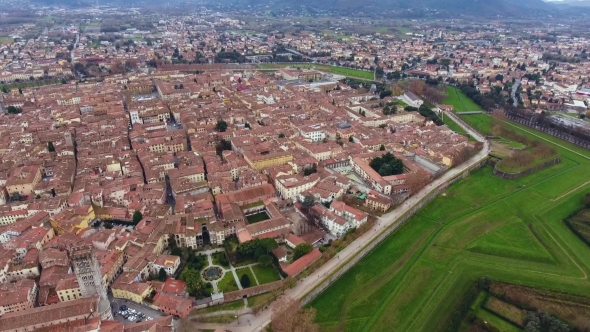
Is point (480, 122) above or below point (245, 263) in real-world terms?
above

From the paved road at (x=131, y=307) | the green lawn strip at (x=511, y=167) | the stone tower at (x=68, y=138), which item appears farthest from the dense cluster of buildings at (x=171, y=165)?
the green lawn strip at (x=511, y=167)

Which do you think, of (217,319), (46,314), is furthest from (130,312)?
(217,319)

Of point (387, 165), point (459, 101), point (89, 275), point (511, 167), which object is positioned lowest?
point (511, 167)

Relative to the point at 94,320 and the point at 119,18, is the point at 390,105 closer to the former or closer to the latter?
the point at 94,320

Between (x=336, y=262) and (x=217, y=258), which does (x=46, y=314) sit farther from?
(x=336, y=262)

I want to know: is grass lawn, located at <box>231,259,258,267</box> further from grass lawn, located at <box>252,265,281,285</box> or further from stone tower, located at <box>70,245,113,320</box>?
stone tower, located at <box>70,245,113,320</box>

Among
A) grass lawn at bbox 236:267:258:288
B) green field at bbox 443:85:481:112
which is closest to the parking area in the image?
grass lawn at bbox 236:267:258:288
